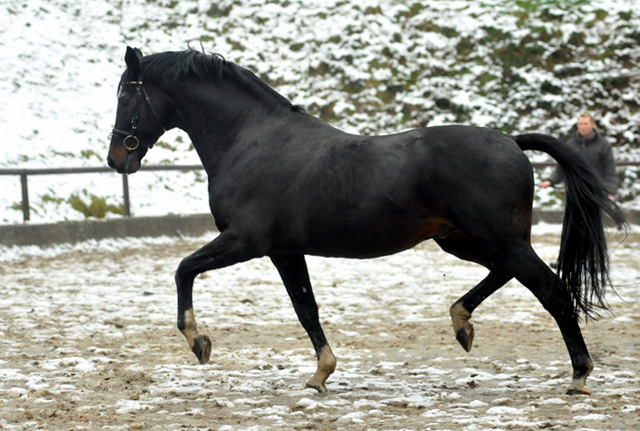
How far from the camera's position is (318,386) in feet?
15.8

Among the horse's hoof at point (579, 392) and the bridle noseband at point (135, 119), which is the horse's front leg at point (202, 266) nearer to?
the bridle noseband at point (135, 119)

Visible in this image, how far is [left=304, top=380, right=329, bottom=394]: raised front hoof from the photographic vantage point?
189 inches

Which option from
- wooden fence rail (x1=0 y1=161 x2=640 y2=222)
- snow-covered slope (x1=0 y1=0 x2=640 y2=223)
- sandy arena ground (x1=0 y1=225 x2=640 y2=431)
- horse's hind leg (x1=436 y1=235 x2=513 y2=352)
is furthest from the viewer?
snow-covered slope (x1=0 y1=0 x2=640 y2=223)

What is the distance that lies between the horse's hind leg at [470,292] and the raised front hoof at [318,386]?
0.89 m

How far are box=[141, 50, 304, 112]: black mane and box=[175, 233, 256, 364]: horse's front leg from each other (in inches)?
40.7

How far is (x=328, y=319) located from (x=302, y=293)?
6.84 ft

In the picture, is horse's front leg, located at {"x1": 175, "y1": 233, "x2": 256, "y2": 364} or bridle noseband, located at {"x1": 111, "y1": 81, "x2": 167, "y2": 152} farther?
bridle noseband, located at {"x1": 111, "y1": 81, "x2": 167, "y2": 152}

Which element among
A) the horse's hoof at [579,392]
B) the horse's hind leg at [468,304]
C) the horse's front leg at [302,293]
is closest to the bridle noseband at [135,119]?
the horse's front leg at [302,293]

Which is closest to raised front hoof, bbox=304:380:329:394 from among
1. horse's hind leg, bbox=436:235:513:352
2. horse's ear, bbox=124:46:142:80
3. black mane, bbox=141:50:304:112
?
horse's hind leg, bbox=436:235:513:352

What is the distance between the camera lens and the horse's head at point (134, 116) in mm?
5245

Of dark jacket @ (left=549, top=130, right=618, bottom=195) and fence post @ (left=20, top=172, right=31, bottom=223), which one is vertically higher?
dark jacket @ (left=549, top=130, right=618, bottom=195)

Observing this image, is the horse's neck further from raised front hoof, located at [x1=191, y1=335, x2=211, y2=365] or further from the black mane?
raised front hoof, located at [x1=191, y1=335, x2=211, y2=365]

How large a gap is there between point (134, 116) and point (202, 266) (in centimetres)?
116

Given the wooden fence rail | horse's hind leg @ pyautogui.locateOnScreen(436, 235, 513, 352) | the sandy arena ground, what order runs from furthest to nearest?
the wooden fence rail → horse's hind leg @ pyautogui.locateOnScreen(436, 235, 513, 352) → the sandy arena ground
